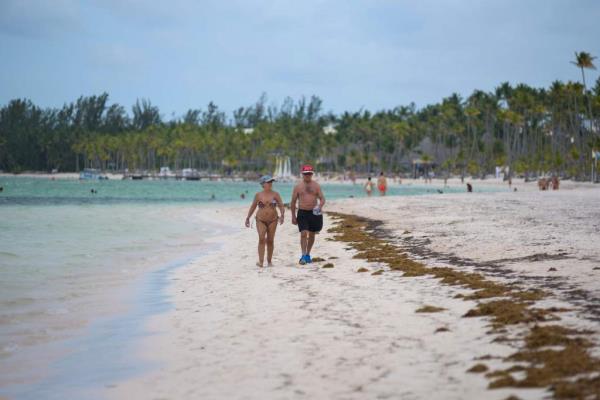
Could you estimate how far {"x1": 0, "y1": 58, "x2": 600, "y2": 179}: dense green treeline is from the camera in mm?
105875

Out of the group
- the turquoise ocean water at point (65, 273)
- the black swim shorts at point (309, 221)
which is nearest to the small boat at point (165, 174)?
the turquoise ocean water at point (65, 273)

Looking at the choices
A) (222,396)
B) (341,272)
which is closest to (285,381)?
(222,396)

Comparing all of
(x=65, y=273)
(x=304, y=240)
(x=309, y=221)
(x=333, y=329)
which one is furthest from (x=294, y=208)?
(x=333, y=329)

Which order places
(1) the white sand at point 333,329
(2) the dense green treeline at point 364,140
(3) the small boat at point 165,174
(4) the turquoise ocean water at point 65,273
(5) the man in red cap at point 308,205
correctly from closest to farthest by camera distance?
(1) the white sand at point 333,329
(4) the turquoise ocean water at point 65,273
(5) the man in red cap at point 308,205
(2) the dense green treeline at point 364,140
(3) the small boat at point 165,174

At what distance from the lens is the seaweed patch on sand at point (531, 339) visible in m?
5.04

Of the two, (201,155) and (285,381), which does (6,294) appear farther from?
(201,155)

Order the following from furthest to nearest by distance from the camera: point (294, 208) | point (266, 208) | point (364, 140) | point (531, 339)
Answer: point (364, 140), point (294, 208), point (266, 208), point (531, 339)

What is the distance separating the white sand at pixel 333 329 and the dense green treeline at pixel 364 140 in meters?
77.2

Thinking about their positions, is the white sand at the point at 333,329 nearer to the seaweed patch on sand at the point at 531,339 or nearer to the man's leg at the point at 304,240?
the seaweed patch on sand at the point at 531,339

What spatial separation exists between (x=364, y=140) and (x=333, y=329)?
143 m

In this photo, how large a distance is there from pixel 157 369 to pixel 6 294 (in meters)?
6.19

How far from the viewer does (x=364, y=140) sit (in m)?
149

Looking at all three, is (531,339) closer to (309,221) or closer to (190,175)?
(309,221)

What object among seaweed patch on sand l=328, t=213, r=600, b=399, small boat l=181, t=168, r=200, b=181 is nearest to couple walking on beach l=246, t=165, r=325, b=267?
seaweed patch on sand l=328, t=213, r=600, b=399
